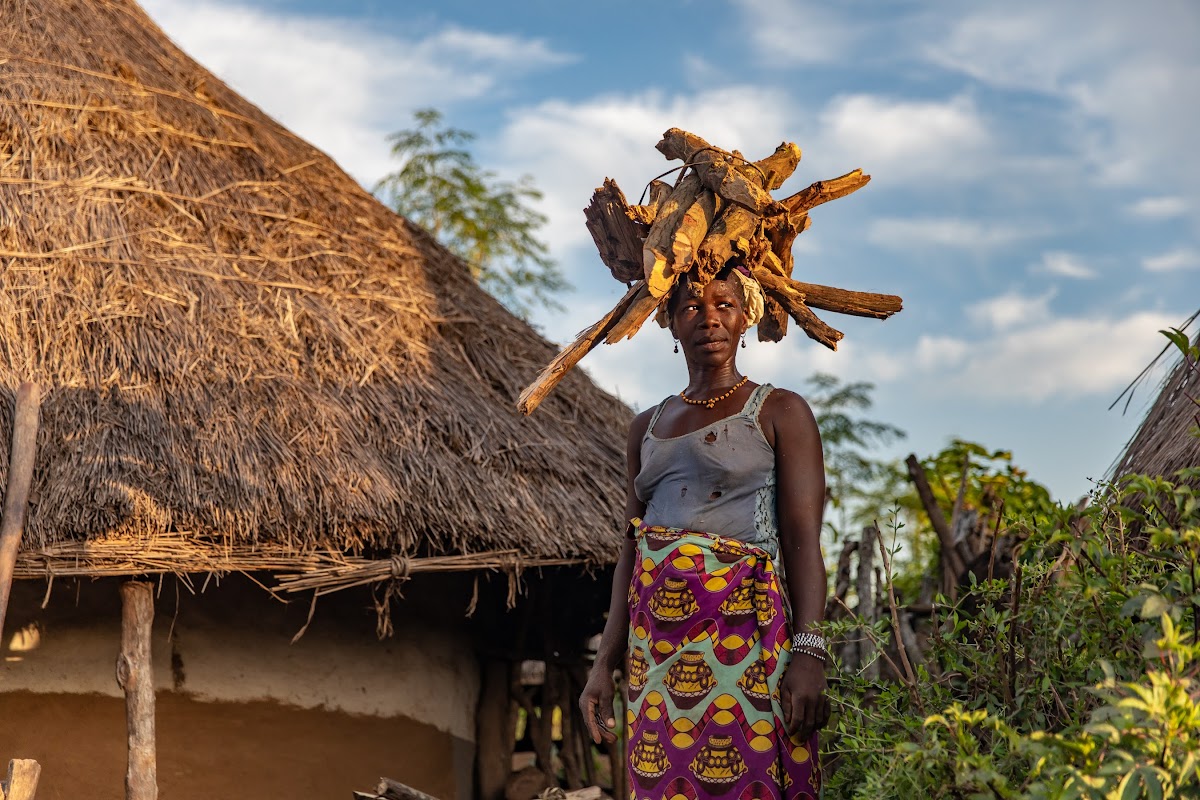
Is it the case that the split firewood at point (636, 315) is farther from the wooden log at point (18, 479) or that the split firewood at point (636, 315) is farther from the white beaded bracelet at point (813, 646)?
the wooden log at point (18, 479)

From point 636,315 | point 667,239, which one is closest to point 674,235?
point 667,239

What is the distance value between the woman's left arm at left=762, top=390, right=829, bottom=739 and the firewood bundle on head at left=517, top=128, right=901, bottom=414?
1.07 feet

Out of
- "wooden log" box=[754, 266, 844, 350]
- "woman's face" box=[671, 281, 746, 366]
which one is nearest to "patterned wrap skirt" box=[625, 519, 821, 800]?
"woman's face" box=[671, 281, 746, 366]

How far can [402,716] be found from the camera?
595 centimetres

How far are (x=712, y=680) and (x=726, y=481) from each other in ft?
1.32

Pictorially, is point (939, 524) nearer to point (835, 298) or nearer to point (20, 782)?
point (835, 298)

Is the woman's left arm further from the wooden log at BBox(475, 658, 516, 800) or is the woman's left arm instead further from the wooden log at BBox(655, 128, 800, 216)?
the wooden log at BBox(475, 658, 516, 800)

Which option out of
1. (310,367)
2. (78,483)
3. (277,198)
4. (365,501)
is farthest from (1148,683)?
(277,198)

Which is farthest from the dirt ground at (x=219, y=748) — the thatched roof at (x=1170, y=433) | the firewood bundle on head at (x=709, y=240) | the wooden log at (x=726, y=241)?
the wooden log at (x=726, y=241)

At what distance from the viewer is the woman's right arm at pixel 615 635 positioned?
2.77 m

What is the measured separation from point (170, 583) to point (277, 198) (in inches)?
83.1

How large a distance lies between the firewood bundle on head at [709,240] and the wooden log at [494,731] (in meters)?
3.94

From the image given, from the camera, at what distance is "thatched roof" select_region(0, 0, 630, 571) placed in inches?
192

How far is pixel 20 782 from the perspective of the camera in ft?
12.7
